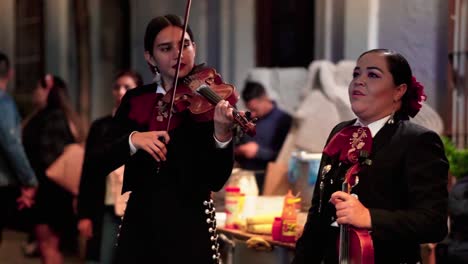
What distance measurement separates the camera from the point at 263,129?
6.90 metres

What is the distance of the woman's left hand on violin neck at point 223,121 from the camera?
9.27 feet

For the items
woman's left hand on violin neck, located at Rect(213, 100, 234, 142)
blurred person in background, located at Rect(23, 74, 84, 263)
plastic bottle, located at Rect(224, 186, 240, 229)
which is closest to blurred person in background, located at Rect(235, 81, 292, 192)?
blurred person in background, located at Rect(23, 74, 84, 263)

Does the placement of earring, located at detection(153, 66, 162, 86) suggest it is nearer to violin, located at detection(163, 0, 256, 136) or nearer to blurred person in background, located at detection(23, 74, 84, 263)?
violin, located at detection(163, 0, 256, 136)

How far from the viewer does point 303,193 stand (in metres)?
4.76

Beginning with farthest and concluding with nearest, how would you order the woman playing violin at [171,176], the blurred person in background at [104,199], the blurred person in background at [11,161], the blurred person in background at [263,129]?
the blurred person in background at [263,129] → the blurred person in background at [11,161] → the blurred person in background at [104,199] → the woman playing violin at [171,176]

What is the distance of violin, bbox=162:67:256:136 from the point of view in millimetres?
2908

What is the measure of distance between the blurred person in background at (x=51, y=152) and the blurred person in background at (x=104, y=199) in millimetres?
1135

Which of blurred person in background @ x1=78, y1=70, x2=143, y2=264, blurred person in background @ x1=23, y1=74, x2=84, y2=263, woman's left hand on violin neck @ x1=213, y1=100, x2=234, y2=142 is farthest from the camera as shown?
blurred person in background @ x1=23, y1=74, x2=84, y2=263

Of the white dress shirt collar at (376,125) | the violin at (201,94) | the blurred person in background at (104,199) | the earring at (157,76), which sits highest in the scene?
the earring at (157,76)

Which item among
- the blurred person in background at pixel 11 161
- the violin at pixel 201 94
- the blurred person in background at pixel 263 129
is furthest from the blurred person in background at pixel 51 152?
the violin at pixel 201 94

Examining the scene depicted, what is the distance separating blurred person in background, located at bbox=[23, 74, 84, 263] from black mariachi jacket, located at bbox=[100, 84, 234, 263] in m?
3.67

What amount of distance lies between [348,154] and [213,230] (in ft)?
1.79

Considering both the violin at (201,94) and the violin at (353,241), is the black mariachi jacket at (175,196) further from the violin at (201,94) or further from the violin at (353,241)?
the violin at (353,241)

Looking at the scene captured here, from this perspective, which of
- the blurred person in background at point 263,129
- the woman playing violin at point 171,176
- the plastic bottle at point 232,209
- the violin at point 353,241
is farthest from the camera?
the blurred person in background at point 263,129
